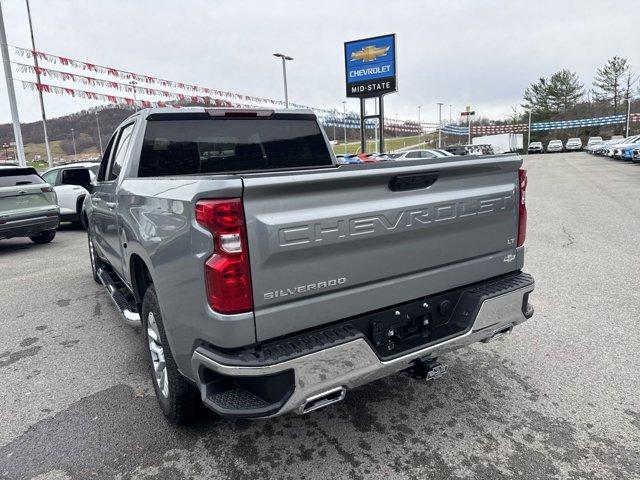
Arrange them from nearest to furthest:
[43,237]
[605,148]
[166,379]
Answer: [166,379], [43,237], [605,148]

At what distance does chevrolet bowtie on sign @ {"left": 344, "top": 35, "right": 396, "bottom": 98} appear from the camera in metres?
25.5

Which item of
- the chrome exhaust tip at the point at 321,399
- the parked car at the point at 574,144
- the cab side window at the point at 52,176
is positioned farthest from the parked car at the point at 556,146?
the chrome exhaust tip at the point at 321,399

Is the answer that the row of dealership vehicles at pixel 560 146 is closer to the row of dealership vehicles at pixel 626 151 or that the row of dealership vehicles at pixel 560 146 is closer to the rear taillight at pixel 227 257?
the row of dealership vehicles at pixel 626 151

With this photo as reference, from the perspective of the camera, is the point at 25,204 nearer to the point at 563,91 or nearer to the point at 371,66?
the point at 371,66

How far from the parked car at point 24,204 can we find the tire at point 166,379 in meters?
7.49

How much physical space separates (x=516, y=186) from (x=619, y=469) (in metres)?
1.69

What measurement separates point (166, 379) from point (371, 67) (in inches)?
1014

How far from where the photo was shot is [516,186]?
3.06 metres

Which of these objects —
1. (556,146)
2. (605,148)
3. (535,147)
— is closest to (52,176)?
(605,148)

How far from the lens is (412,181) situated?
2.52 meters

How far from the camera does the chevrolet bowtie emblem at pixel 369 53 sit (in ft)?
84.1

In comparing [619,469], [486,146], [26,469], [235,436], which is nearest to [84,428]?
[26,469]

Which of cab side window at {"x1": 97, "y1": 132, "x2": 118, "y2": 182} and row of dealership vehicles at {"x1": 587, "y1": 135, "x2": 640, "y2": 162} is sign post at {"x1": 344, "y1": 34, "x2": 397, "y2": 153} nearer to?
row of dealership vehicles at {"x1": 587, "y1": 135, "x2": 640, "y2": 162}

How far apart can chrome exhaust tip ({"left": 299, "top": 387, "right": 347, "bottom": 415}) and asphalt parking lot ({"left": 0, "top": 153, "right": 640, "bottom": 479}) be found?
0.53 metres
